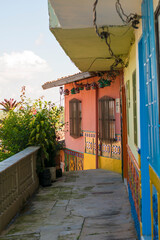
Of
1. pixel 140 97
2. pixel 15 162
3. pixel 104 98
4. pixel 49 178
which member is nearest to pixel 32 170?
pixel 49 178

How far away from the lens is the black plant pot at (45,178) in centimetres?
713

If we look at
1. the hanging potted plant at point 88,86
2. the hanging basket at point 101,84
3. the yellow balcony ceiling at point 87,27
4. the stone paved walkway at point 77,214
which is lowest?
the stone paved walkway at point 77,214

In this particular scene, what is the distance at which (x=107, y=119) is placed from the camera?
8789 millimetres

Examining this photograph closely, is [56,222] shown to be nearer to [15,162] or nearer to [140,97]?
[15,162]

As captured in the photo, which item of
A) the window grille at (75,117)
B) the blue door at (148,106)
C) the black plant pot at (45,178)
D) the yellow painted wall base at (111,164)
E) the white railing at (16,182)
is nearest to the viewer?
the blue door at (148,106)

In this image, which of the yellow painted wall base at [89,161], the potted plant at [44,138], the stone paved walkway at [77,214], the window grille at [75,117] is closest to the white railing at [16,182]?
the stone paved walkway at [77,214]

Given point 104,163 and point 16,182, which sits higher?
point 16,182

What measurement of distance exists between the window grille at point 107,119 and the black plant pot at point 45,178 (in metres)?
2.45

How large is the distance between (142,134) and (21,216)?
2976 millimetres

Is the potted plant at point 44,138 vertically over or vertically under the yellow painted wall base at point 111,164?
over

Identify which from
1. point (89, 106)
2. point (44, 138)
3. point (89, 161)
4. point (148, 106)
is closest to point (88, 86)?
point (89, 106)

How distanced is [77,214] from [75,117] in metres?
6.06

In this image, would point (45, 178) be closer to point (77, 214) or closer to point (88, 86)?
point (77, 214)

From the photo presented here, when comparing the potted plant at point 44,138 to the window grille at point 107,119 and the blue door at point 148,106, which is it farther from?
the blue door at point 148,106
